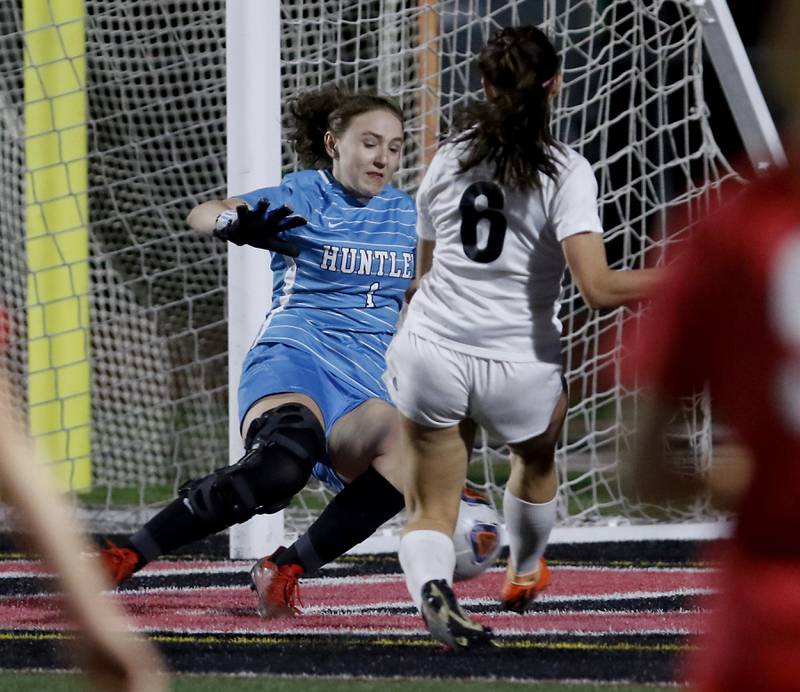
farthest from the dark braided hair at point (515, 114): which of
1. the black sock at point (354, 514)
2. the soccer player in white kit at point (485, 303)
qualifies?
the black sock at point (354, 514)

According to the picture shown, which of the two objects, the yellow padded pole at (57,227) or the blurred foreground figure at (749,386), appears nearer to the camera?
the blurred foreground figure at (749,386)

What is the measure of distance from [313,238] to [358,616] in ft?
3.99

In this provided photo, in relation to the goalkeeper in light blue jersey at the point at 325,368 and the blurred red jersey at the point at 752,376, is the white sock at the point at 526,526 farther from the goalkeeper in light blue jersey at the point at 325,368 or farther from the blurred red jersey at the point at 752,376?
the blurred red jersey at the point at 752,376

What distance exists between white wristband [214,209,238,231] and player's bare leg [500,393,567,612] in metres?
1.06

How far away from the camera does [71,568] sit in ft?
6.22

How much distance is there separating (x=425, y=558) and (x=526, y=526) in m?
0.64

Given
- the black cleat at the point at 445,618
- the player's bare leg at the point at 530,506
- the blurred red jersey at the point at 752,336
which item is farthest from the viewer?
the player's bare leg at the point at 530,506

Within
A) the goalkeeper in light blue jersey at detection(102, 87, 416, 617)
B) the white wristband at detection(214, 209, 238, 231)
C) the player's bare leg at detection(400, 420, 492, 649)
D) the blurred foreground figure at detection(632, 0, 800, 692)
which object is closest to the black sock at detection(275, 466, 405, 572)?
the goalkeeper in light blue jersey at detection(102, 87, 416, 617)

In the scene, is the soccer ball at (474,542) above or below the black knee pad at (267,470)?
below

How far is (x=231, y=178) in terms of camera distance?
6.59 meters

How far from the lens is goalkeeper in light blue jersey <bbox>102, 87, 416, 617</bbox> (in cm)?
518

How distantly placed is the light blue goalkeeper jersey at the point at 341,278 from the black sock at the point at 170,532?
2.05ft

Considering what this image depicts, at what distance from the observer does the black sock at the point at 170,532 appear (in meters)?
5.31

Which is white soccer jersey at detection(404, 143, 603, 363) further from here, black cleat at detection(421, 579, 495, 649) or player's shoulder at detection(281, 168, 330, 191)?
player's shoulder at detection(281, 168, 330, 191)
